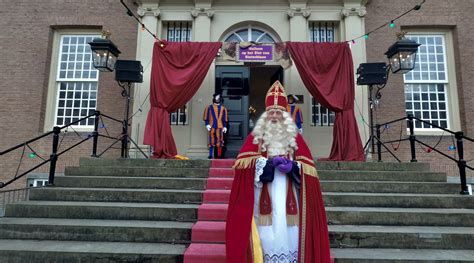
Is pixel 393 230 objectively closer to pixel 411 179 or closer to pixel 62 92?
pixel 411 179

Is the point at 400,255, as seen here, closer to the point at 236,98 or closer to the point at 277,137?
the point at 277,137

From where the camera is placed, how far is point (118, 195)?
5.89m

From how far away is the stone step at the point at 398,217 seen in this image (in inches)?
205

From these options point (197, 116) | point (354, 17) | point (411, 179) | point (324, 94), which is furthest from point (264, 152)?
point (354, 17)

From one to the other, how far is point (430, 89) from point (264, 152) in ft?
30.0

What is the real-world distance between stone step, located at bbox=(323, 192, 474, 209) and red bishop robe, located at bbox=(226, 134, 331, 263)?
2335 mm

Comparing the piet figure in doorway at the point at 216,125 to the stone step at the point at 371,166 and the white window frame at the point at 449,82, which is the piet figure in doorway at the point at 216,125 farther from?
the white window frame at the point at 449,82

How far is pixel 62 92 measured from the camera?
10844 millimetres

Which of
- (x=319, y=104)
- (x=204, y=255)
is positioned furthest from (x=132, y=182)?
(x=319, y=104)

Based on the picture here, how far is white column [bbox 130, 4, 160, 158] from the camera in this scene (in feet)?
31.3

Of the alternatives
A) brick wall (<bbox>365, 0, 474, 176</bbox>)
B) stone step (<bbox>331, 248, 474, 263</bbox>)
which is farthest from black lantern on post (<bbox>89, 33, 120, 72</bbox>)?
brick wall (<bbox>365, 0, 474, 176</bbox>)

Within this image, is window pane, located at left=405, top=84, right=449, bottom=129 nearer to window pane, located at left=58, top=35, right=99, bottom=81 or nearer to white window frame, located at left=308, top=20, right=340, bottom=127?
white window frame, located at left=308, top=20, right=340, bottom=127

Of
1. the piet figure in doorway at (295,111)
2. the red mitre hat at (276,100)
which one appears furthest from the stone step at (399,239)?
the piet figure in doorway at (295,111)

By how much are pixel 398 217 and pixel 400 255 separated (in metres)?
1.04
